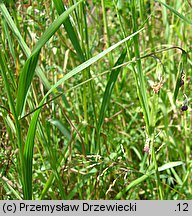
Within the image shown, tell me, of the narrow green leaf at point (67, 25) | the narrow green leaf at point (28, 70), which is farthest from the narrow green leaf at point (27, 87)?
the narrow green leaf at point (67, 25)

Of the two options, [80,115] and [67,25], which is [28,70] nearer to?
[67,25]

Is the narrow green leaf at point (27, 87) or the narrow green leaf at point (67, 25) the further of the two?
the narrow green leaf at point (67, 25)

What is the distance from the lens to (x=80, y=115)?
128 cm

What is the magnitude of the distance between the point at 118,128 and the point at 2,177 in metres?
0.45

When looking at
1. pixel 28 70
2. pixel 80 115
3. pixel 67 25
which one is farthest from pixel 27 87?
pixel 80 115

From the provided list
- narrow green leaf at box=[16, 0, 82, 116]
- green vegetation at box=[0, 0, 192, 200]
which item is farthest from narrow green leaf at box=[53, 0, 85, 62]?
narrow green leaf at box=[16, 0, 82, 116]

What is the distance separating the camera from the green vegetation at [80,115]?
77cm

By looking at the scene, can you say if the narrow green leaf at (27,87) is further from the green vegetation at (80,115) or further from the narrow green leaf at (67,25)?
the narrow green leaf at (67,25)

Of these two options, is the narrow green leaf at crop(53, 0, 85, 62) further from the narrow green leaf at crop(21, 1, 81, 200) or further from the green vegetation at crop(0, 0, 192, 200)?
the narrow green leaf at crop(21, 1, 81, 200)

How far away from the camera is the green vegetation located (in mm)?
774
